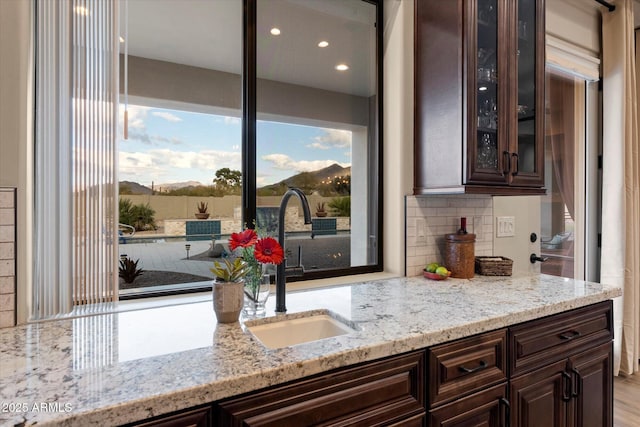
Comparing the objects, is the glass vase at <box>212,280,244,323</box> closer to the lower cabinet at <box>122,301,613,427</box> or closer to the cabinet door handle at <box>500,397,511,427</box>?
the lower cabinet at <box>122,301,613,427</box>

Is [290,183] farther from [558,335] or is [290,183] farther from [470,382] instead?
[558,335]

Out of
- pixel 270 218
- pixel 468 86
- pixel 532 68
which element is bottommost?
pixel 270 218

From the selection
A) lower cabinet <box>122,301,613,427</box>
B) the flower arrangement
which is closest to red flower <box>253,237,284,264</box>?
the flower arrangement

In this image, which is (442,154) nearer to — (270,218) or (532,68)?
(532,68)

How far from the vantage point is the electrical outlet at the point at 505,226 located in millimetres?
2236

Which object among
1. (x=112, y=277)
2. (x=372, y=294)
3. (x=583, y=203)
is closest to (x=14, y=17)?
(x=112, y=277)

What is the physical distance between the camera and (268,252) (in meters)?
1.25

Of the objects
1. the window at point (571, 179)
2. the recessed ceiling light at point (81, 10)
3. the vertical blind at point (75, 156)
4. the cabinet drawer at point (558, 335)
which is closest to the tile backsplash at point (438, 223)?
the cabinet drawer at point (558, 335)

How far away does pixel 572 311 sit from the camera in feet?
4.90

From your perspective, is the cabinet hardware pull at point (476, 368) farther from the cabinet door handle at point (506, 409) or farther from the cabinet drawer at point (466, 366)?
the cabinet door handle at point (506, 409)

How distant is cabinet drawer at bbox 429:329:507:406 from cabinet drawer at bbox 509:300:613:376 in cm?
8

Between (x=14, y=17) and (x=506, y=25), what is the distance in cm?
200

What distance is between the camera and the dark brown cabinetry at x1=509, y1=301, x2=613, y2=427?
4.34 ft

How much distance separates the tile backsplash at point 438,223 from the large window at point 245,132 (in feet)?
0.67
